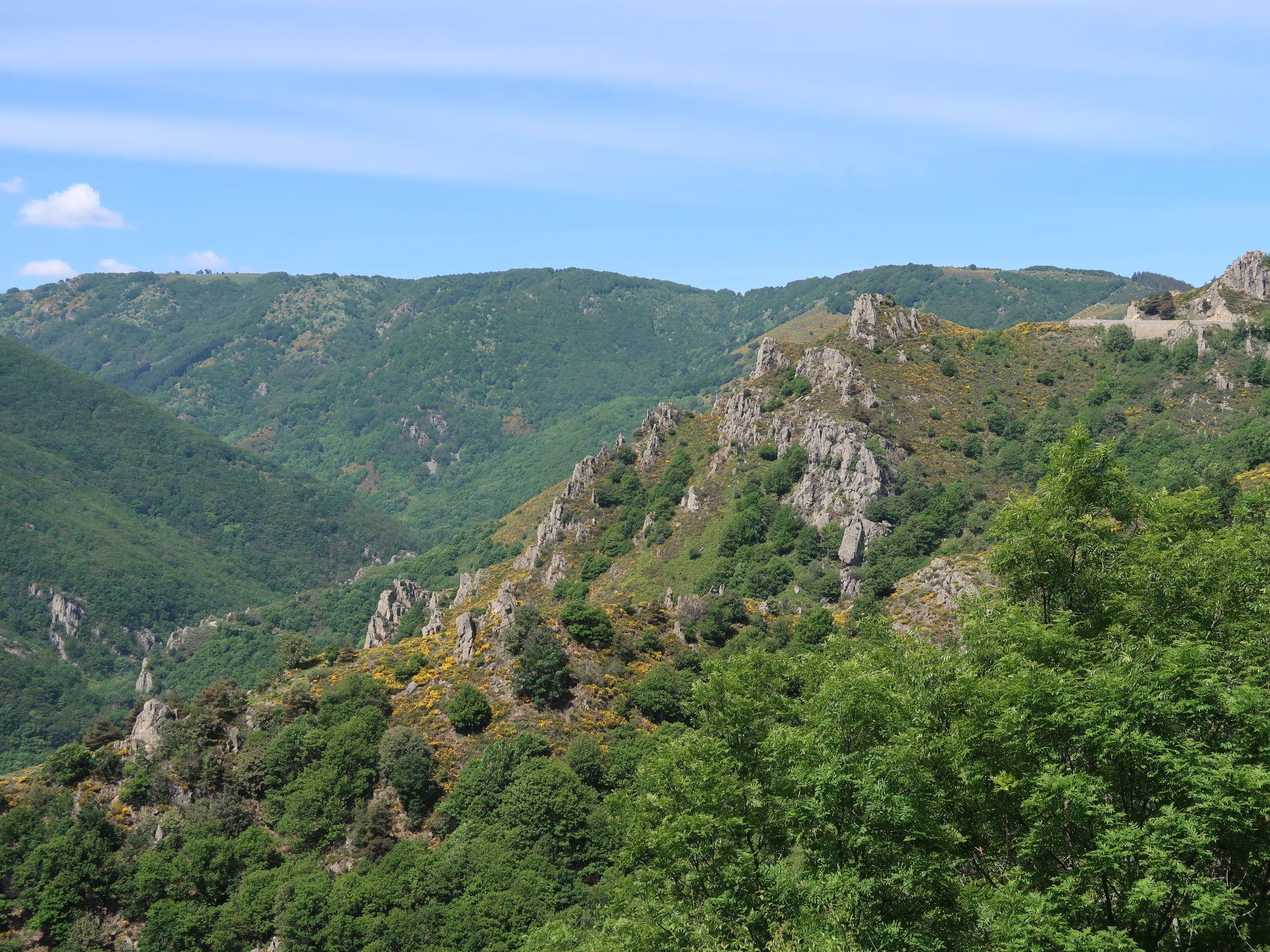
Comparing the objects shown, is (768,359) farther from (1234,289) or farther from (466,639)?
(466,639)

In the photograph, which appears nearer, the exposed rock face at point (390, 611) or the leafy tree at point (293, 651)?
the leafy tree at point (293, 651)

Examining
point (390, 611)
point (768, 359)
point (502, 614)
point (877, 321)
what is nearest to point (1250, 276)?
point (877, 321)

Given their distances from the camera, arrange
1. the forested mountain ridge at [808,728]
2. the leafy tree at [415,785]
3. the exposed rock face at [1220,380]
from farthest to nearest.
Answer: the exposed rock face at [1220,380] < the leafy tree at [415,785] < the forested mountain ridge at [808,728]

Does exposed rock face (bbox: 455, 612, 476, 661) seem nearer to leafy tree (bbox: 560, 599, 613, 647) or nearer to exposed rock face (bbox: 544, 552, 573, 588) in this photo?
leafy tree (bbox: 560, 599, 613, 647)

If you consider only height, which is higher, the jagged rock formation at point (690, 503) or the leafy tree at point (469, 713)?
the jagged rock formation at point (690, 503)

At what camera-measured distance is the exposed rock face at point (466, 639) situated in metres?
64.8

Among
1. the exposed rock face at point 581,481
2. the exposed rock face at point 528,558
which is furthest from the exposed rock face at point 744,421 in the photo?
the exposed rock face at point 528,558

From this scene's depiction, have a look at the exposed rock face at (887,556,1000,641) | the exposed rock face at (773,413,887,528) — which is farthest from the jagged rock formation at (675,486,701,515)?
the exposed rock face at (887,556,1000,641)

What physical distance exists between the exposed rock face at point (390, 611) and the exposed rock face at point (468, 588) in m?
7.63

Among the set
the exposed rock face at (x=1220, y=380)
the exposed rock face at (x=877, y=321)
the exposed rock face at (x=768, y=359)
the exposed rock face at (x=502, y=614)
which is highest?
the exposed rock face at (x=877, y=321)

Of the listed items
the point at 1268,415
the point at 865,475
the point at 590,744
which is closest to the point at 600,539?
the point at 865,475

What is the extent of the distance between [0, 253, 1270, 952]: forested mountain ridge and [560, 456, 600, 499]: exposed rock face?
10118 millimetres

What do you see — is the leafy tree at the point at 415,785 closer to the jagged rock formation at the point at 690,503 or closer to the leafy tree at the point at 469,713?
the leafy tree at the point at 469,713

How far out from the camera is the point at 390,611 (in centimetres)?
12356
